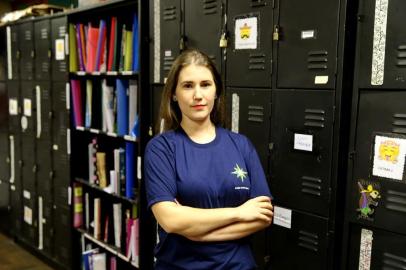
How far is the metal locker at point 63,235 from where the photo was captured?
3.42 meters

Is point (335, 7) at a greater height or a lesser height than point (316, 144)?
greater

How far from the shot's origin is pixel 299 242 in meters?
1.85

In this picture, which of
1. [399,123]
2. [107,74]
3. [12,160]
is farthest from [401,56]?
[12,160]

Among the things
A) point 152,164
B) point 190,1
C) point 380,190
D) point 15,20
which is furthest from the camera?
point 15,20

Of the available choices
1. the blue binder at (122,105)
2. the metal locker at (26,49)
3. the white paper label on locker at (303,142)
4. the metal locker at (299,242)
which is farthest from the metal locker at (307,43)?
the metal locker at (26,49)

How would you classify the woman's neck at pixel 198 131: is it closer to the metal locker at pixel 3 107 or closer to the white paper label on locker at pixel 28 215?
the white paper label on locker at pixel 28 215

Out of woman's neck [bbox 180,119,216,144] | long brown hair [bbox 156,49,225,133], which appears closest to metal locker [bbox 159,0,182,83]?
long brown hair [bbox 156,49,225,133]

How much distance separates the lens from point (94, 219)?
3244 mm

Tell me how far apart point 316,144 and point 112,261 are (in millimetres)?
1978

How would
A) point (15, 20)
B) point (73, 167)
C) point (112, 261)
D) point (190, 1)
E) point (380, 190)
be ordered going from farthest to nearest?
1. point (15, 20)
2. point (73, 167)
3. point (112, 261)
4. point (190, 1)
5. point (380, 190)

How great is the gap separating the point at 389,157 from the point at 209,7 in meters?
1.15

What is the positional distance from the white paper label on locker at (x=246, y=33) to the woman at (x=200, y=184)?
427mm

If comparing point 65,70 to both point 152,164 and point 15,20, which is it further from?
point 152,164

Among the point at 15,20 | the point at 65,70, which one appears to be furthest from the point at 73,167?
the point at 15,20
